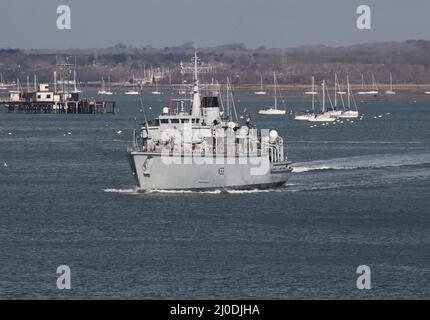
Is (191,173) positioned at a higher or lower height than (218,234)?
higher

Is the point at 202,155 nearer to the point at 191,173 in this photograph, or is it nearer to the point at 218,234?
the point at 191,173

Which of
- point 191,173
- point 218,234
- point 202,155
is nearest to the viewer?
point 218,234

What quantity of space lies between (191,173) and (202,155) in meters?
1.24

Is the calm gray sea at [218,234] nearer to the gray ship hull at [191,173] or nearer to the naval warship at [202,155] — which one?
the gray ship hull at [191,173]

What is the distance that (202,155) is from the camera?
239 feet

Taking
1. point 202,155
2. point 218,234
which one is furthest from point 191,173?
point 218,234

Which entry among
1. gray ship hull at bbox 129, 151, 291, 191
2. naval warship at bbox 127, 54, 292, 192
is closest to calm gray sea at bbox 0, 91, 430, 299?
gray ship hull at bbox 129, 151, 291, 191

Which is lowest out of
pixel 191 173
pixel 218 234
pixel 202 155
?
pixel 218 234

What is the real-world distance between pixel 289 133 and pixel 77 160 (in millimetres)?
54534

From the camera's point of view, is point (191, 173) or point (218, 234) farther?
point (191, 173)

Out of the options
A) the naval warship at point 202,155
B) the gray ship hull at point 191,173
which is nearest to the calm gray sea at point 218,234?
the gray ship hull at point 191,173

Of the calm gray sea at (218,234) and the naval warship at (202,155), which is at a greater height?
the naval warship at (202,155)

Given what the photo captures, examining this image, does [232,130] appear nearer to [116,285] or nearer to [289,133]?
[116,285]

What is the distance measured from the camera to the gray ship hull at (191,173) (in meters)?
72.6
